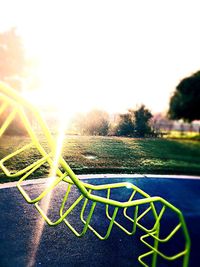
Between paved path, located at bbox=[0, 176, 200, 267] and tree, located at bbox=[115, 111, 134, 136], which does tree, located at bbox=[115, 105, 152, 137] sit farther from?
paved path, located at bbox=[0, 176, 200, 267]

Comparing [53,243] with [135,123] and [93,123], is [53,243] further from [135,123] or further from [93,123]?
[135,123]

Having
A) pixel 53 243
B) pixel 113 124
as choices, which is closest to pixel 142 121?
pixel 113 124

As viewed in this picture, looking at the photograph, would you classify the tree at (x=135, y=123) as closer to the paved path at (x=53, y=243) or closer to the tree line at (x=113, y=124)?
the tree line at (x=113, y=124)

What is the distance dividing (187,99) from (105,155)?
1710 cm

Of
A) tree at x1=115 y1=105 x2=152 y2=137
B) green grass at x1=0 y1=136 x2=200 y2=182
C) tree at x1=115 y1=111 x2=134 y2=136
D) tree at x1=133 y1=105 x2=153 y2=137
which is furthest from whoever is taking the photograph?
tree at x1=133 y1=105 x2=153 y2=137

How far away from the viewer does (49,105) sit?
648 cm

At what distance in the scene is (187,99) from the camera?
898 inches

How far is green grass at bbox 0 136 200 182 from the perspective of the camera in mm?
5910

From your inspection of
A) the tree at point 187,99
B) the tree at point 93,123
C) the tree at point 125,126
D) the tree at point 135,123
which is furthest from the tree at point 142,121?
the tree at point 187,99

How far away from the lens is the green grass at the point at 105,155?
5.91 meters

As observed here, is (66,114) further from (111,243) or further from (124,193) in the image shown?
(111,243)

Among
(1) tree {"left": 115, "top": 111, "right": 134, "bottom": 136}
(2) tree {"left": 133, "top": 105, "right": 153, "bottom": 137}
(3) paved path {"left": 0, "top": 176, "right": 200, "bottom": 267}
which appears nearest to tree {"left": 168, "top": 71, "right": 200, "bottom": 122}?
(2) tree {"left": 133, "top": 105, "right": 153, "bottom": 137}

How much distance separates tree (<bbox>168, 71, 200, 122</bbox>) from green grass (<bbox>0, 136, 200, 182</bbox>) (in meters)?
14.5

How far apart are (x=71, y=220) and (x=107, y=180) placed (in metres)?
1.79
